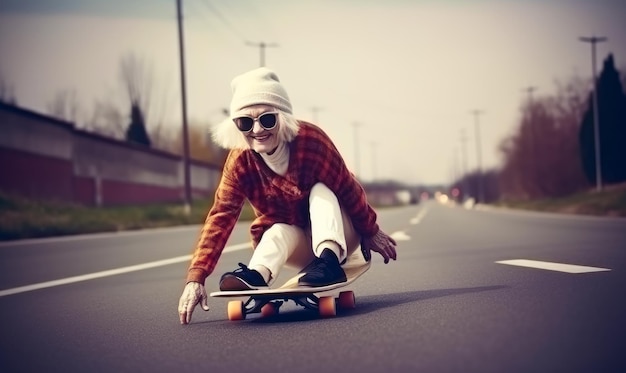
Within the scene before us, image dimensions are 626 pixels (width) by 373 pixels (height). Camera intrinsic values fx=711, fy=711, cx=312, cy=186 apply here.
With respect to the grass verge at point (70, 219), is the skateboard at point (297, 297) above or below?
below

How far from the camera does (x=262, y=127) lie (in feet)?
13.1

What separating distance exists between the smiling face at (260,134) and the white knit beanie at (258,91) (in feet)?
0.10

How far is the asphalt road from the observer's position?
2688 millimetres

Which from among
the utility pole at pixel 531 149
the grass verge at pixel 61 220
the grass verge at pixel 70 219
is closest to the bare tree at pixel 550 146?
the utility pole at pixel 531 149

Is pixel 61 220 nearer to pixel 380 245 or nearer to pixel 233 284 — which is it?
pixel 380 245

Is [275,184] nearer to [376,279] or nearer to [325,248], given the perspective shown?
[325,248]

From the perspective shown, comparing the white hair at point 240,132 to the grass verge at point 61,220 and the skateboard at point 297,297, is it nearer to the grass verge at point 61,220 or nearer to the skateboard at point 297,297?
the skateboard at point 297,297

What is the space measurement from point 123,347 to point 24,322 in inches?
54.2

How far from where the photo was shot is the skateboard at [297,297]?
147 inches

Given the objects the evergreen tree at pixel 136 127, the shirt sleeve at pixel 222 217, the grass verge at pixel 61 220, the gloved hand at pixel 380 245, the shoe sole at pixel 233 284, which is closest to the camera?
the shoe sole at pixel 233 284

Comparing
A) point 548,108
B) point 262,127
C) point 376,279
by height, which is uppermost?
point 548,108

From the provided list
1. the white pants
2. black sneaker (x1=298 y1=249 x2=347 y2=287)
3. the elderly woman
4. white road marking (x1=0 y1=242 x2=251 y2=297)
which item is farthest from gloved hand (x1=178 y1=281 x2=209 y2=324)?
white road marking (x1=0 y1=242 x2=251 y2=297)

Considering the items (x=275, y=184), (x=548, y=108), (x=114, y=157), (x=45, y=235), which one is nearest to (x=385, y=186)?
(x=548, y=108)

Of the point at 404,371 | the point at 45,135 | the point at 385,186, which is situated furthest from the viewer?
the point at 385,186
